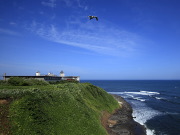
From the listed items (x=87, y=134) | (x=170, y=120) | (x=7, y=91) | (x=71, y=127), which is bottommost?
(x=170, y=120)

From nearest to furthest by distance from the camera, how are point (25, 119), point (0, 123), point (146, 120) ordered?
1. point (0, 123)
2. point (25, 119)
3. point (146, 120)

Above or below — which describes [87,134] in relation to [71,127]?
below

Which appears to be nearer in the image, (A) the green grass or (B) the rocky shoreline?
(A) the green grass

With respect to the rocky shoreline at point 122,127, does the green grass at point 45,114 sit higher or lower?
higher

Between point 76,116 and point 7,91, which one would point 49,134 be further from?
point 7,91

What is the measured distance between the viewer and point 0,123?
718 inches

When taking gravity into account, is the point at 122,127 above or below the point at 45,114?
below

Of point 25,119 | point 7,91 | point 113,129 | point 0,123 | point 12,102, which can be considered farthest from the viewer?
point 113,129

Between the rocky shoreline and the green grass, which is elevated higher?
the green grass

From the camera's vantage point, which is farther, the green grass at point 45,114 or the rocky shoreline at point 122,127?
the rocky shoreline at point 122,127

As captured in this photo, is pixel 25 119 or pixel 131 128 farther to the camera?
pixel 131 128

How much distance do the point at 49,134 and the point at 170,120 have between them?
127ft

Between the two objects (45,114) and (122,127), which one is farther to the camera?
(122,127)

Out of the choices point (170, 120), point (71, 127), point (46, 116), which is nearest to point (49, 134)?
point (46, 116)
